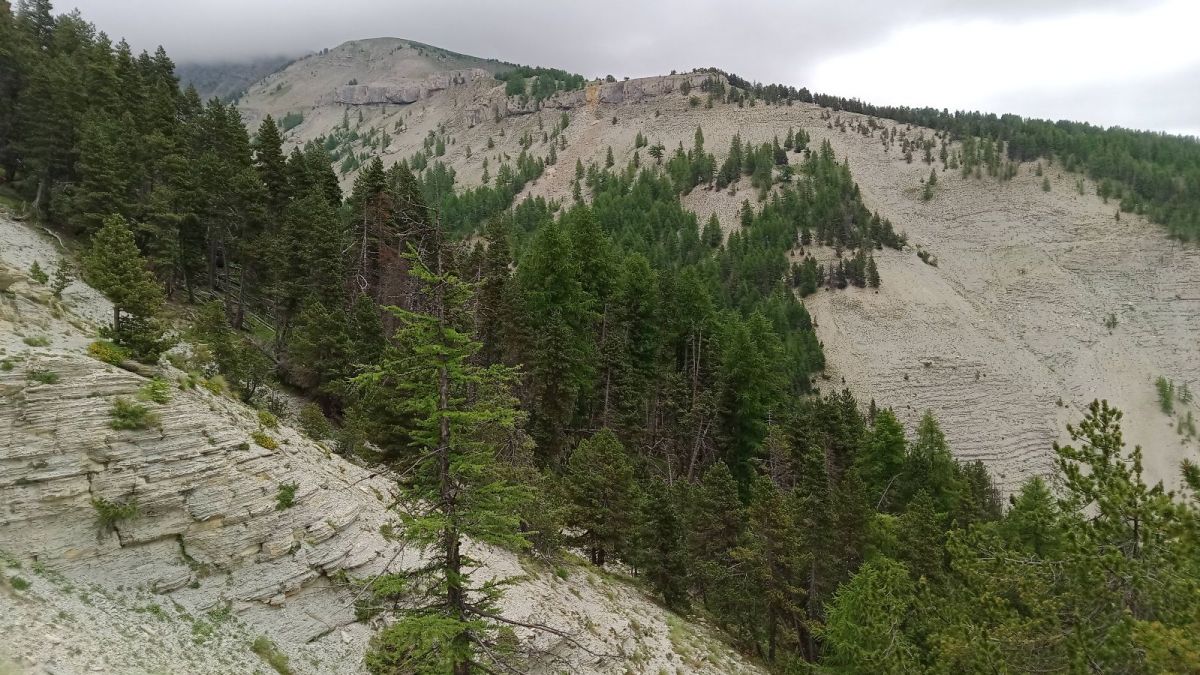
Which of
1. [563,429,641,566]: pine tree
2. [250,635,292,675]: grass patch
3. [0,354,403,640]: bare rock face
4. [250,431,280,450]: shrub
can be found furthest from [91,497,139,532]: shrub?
[563,429,641,566]: pine tree

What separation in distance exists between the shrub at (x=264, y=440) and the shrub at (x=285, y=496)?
1.21m

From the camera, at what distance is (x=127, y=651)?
11.0 m

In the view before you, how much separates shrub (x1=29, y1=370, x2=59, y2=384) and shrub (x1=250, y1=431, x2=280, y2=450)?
4106 millimetres

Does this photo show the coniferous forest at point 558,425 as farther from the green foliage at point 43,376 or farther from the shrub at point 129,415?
the shrub at point 129,415

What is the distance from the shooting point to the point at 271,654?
12984mm

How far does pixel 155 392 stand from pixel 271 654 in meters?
6.48

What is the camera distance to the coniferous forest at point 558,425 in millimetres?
9438

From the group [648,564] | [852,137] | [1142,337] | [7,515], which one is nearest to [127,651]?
[7,515]

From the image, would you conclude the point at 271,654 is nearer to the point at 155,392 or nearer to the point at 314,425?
the point at 155,392

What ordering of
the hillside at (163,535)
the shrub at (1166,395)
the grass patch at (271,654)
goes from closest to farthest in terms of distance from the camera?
the hillside at (163,535)
the grass patch at (271,654)
the shrub at (1166,395)

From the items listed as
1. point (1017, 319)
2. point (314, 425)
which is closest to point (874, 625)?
point (314, 425)

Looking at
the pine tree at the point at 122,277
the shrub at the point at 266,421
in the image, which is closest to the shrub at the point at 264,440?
the shrub at the point at 266,421

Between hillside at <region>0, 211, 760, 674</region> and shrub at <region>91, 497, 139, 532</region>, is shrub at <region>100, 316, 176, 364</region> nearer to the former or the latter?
hillside at <region>0, 211, 760, 674</region>

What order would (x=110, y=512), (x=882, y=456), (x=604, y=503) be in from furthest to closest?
1. (x=882, y=456)
2. (x=604, y=503)
3. (x=110, y=512)
